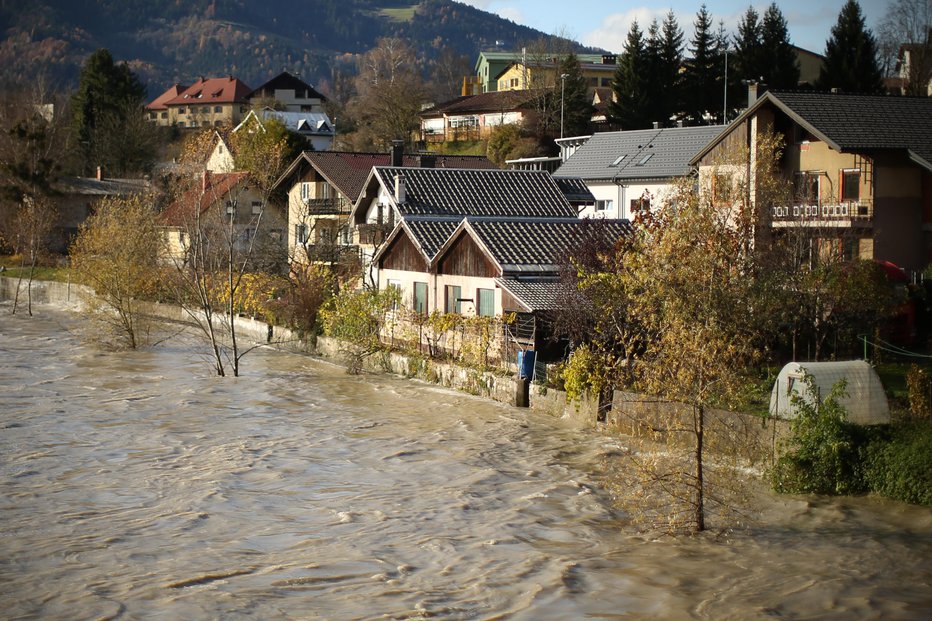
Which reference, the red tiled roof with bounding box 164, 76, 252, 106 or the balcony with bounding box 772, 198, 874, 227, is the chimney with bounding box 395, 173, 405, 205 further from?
the red tiled roof with bounding box 164, 76, 252, 106

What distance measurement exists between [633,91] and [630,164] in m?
13.5

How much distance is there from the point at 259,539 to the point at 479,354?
12.2 meters

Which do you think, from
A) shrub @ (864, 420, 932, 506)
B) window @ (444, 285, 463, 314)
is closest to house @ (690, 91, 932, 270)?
window @ (444, 285, 463, 314)

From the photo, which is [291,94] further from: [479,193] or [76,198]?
[479,193]

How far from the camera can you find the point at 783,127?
1439 inches

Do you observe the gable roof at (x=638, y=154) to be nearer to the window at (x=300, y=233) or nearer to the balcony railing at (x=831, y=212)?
the window at (x=300, y=233)

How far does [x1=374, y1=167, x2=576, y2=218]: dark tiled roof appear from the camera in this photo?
38031mm

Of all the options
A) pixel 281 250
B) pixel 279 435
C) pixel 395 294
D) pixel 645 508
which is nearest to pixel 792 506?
pixel 645 508

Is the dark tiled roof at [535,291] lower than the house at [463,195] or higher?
lower

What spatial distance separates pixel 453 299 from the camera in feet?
105

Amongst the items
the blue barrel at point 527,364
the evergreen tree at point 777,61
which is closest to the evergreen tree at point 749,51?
the evergreen tree at point 777,61

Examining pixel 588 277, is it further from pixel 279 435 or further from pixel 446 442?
pixel 279 435

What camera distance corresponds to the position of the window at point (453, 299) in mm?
31525

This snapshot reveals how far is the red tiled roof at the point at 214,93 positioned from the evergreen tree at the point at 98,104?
39.2 metres
